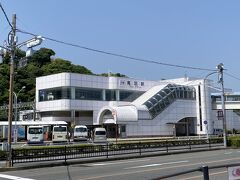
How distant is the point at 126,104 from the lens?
74.9 metres

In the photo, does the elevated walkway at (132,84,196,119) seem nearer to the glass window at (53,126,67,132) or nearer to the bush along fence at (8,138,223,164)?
the glass window at (53,126,67,132)

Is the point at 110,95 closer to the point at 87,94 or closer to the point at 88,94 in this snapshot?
the point at 88,94

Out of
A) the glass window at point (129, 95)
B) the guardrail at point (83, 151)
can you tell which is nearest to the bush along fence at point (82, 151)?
the guardrail at point (83, 151)

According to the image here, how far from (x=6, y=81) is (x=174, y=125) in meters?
47.0

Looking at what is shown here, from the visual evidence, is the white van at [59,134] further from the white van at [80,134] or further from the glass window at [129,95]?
the glass window at [129,95]

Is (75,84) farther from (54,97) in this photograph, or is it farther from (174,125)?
(174,125)

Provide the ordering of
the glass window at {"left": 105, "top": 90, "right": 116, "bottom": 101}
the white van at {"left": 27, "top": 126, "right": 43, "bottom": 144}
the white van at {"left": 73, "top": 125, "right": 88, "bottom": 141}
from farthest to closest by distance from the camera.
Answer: the glass window at {"left": 105, "top": 90, "right": 116, "bottom": 101} → the white van at {"left": 73, "top": 125, "right": 88, "bottom": 141} → the white van at {"left": 27, "top": 126, "right": 43, "bottom": 144}

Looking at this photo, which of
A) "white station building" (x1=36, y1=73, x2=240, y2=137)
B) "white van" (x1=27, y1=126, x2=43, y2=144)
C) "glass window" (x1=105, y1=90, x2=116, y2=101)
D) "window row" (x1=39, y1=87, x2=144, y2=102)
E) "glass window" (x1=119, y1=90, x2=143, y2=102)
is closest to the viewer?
"white van" (x1=27, y1=126, x2=43, y2=144)

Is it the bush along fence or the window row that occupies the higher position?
the window row

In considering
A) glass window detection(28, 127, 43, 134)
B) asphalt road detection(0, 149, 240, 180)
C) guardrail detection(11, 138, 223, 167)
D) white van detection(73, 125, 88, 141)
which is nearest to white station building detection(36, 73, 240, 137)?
white van detection(73, 125, 88, 141)

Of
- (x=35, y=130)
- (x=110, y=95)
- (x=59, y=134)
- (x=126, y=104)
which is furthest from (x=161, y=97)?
(x=35, y=130)

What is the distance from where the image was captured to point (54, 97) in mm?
73938

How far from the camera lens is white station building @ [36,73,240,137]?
7069 cm

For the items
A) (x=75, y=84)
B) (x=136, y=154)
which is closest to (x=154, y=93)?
(x=75, y=84)
